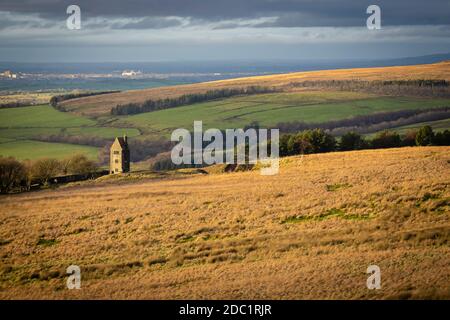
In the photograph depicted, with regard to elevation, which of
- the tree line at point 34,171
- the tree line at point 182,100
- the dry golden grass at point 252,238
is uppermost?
the tree line at point 182,100

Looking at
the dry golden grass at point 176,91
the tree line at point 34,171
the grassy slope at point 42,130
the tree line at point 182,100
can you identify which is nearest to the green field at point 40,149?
the grassy slope at point 42,130

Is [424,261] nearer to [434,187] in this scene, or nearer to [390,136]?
[434,187]

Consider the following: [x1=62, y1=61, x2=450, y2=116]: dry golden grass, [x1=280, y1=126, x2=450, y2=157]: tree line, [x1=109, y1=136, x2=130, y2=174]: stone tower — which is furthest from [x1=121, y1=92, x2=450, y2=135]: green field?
[x1=280, y1=126, x2=450, y2=157]: tree line

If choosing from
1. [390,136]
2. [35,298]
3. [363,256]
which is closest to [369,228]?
[363,256]

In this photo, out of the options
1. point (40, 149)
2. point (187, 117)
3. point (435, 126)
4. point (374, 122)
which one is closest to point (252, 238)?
point (435, 126)

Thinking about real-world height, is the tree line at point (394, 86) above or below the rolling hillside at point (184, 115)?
above

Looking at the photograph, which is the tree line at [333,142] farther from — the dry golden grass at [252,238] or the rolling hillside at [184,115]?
the dry golden grass at [252,238]
